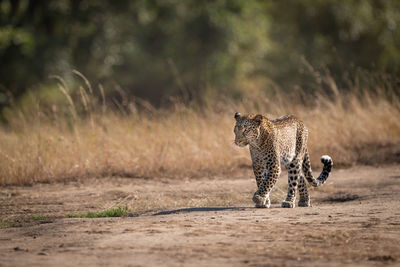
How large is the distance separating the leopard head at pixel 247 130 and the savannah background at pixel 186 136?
879mm

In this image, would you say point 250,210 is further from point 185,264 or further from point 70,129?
point 70,129

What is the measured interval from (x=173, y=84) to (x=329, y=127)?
13.9m

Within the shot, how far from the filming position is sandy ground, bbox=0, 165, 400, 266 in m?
5.71

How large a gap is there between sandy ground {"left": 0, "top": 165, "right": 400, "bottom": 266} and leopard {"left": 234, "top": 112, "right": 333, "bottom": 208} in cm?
32

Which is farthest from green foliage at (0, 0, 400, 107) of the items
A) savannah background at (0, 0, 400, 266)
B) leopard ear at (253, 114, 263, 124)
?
leopard ear at (253, 114, 263, 124)

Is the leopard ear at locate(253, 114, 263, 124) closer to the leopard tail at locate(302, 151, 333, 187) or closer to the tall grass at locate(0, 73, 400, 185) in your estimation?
the leopard tail at locate(302, 151, 333, 187)

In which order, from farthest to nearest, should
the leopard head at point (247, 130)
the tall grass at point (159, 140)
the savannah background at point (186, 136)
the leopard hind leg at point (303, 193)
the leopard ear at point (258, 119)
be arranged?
the tall grass at point (159, 140), the leopard hind leg at point (303, 193), the leopard ear at point (258, 119), the leopard head at point (247, 130), the savannah background at point (186, 136)

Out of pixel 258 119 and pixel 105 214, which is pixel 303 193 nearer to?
pixel 258 119

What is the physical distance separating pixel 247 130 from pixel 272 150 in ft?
1.41

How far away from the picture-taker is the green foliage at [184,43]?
969 inches

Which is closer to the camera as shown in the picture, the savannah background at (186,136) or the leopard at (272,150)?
the savannah background at (186,136)

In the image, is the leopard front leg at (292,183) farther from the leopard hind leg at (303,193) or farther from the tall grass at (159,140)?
the tall grass at (159,140)

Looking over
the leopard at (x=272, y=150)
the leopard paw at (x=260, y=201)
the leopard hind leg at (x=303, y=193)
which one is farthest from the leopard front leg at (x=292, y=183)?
the leopard paw at (x=260, y=201)

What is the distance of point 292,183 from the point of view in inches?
335
